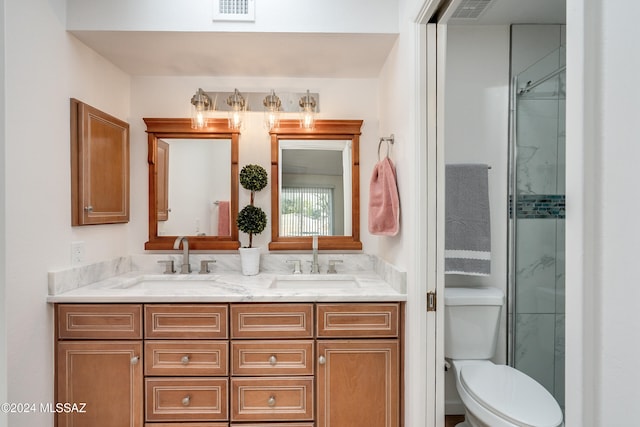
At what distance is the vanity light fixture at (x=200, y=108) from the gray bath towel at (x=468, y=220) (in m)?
1.50

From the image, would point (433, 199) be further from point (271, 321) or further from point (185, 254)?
point (185, 254)

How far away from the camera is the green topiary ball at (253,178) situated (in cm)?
233

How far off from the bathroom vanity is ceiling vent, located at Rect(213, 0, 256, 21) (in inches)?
53.9

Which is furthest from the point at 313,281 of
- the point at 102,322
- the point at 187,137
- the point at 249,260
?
the point at 187,137

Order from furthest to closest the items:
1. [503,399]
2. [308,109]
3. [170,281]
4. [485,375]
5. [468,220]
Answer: [308,109], [170,281], [468,220], [485,375], [503,399]

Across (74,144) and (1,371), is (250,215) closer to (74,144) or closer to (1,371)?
(74,144)

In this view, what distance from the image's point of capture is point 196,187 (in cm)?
239

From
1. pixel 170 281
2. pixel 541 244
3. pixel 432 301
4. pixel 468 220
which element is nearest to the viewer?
pixel 432 301

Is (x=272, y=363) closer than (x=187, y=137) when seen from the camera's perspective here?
Yes

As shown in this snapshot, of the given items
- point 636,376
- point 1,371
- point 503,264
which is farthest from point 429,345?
point 1,371

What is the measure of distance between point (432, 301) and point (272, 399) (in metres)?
0.90

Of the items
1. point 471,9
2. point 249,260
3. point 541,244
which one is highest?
point 471,9

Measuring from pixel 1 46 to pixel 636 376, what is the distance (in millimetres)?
1029

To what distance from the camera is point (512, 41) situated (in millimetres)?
1993
